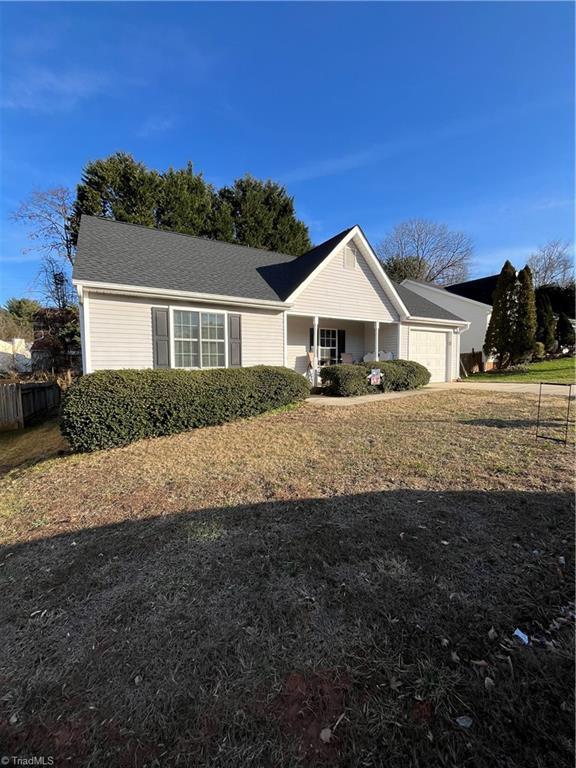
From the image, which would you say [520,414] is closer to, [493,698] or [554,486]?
[554,486]

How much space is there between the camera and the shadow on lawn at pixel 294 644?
5.13ft

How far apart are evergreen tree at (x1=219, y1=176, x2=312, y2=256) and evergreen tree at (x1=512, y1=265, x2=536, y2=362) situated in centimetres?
1492

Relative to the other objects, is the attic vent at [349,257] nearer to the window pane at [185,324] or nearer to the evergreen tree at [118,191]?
the window pane at [185,324]

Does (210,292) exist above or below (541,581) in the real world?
above

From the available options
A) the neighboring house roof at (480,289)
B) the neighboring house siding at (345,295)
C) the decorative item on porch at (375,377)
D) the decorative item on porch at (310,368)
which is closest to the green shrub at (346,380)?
the decorative item on porch at (375,377)

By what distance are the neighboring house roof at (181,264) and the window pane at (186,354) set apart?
153cm

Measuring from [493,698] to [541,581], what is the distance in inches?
46.5

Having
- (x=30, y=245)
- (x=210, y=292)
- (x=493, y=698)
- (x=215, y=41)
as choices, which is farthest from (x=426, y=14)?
(x=30, y=245)

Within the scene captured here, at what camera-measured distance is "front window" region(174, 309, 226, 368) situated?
1003cm

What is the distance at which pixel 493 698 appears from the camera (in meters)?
1.71

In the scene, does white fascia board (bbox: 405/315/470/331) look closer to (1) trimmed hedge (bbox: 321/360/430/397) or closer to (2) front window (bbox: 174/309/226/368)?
(1) trimmed hedge (bbox: 321/360/430/397)

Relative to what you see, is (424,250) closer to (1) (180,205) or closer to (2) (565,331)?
(2) (565,331)

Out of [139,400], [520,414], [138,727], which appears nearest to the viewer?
[138,727]

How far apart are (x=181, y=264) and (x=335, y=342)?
7306 mm
